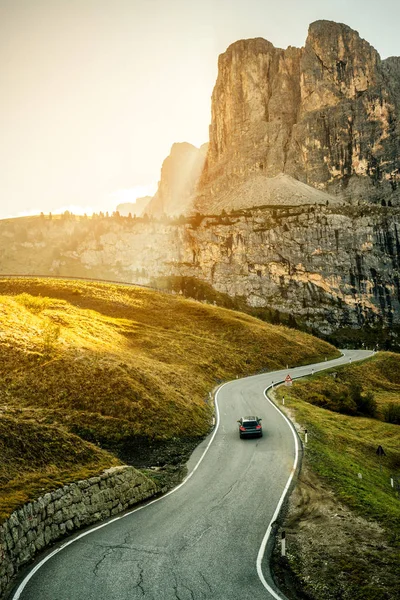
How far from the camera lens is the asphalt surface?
10406 mm

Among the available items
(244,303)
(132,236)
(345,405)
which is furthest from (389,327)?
(345,405)

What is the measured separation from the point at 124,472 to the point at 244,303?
15651cm

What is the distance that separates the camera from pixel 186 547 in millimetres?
12797

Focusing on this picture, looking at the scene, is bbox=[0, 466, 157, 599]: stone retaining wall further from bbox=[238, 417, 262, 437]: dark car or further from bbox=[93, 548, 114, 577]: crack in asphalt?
bbox=[238, 417, 262, 437]: dark car

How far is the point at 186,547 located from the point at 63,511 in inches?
176

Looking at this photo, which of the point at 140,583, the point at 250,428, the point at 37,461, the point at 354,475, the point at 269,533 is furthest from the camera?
the point at 250,428

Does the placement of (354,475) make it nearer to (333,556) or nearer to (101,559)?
(333,556)

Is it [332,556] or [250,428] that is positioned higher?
[332,556]

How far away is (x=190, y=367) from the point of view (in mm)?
49469

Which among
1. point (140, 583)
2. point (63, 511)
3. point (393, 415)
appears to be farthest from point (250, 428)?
point (393, 415)

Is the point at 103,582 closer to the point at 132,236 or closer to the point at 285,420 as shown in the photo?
the point at 285,420

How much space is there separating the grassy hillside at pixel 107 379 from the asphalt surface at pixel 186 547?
2573mm

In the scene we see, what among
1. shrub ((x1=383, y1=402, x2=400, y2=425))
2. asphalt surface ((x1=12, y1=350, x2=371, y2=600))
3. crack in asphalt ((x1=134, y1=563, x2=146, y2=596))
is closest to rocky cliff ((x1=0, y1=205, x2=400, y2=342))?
shrub ((x1=383, y1=402, x2=400, y2=425))

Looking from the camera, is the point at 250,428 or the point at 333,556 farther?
the point at 250,428
